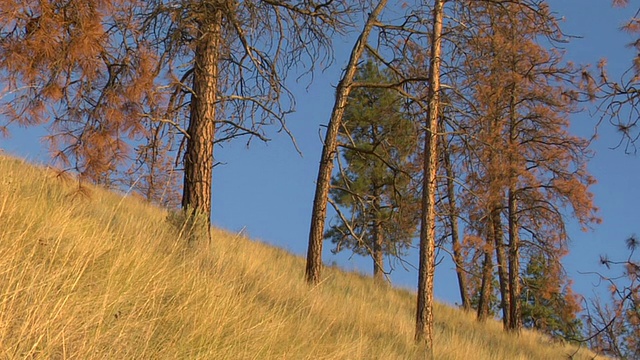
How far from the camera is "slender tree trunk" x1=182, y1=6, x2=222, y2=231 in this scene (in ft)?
29.6

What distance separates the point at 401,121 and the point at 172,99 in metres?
4.86

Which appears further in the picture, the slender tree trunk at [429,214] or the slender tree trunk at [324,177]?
the slender tree trunk at [324,177]

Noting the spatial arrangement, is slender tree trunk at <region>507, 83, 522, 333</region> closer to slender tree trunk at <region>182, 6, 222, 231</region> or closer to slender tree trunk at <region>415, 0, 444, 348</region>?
slender tree trunk at <region>415, 0, 444, 348</region>

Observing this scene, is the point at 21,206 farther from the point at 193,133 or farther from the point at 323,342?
the point at 193,133

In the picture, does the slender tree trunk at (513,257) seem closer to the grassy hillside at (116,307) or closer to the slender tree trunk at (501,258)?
the slender tree trunk at (501,258)

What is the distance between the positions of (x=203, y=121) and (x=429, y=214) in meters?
3.77

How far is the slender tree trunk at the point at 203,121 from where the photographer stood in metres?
9.01

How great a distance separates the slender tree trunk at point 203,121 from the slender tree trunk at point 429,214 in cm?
337

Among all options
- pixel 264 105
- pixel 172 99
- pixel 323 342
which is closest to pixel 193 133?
pixel 172 99

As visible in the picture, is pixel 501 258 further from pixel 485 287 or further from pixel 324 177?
pixel 324 177

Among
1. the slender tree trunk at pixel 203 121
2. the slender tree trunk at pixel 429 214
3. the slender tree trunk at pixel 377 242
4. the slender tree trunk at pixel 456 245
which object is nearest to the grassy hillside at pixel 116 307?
the slender tree trunk at pixel 203 121

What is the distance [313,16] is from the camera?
10883 millimetres

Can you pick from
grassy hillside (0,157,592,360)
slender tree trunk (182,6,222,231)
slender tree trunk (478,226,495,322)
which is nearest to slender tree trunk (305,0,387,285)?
slender tree trunk (182,6,222,231)

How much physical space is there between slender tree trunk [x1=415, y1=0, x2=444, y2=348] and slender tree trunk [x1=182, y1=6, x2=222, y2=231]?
11.1 feet
